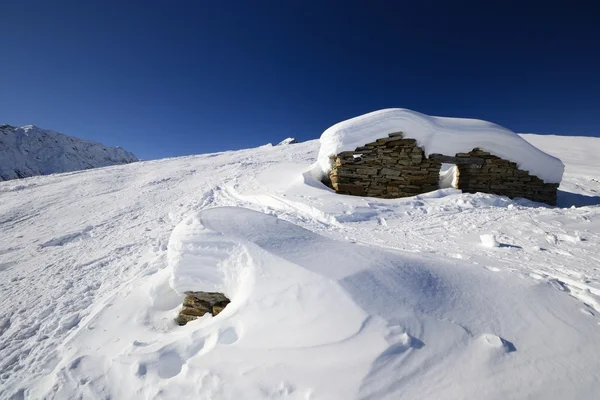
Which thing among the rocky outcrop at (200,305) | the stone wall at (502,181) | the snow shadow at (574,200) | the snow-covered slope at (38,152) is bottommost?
the rocky outcrop at (200,305)

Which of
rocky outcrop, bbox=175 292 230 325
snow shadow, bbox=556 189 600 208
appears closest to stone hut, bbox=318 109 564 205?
snow shadow, bbox=556 189 600 208

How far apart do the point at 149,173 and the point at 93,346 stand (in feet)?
38.6

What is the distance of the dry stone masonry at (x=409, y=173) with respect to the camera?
7.30 meters

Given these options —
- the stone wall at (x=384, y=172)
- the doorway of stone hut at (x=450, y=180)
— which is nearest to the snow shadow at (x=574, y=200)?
the doorway of stone hut at (x=450, y=180)

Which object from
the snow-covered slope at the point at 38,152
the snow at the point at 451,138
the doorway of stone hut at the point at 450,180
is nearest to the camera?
the snow at the point at 451,138

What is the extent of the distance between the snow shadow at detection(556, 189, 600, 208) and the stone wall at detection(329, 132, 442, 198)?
13.6 feet

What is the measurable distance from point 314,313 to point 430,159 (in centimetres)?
694

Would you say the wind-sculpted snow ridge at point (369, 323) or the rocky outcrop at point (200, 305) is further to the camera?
the rocky outcrop at point (200, 305)

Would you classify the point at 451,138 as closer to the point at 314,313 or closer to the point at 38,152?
the point at 314,313

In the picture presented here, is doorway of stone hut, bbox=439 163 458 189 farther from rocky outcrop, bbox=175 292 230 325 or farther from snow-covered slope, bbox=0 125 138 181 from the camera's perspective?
snow-covered slope, bbox=0 125 138 181

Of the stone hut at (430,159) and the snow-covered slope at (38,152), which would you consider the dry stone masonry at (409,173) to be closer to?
the stone hut at (430,159)

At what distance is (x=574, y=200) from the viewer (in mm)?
7738

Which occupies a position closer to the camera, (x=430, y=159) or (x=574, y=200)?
(x=430, y=159)

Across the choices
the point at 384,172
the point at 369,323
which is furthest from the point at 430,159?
the point at 369,323
